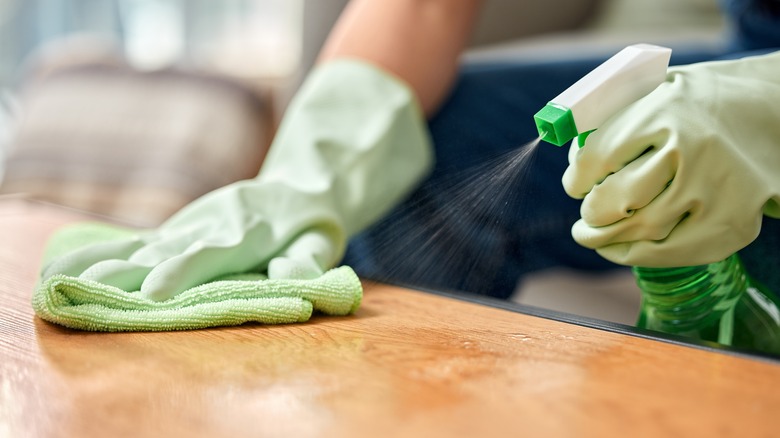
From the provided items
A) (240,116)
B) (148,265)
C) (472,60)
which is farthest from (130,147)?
(148,265)

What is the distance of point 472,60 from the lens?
3.62ft

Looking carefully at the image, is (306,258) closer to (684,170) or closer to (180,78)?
(684,170)

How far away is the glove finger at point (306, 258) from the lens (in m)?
0.54

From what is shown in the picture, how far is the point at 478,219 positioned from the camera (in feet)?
2.73

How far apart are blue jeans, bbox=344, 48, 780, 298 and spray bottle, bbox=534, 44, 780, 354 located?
32cm

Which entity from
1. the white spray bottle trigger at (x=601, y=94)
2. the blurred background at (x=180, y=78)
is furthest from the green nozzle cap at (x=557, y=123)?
the blurred background at (x=180, y=78)

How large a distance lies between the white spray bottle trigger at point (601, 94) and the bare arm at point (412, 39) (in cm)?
38

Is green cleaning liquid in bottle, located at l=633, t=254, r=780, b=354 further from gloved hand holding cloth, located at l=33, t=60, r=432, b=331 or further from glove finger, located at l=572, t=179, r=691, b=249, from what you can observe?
gloved hand holding cloth, located at l=33, t=60, r=432, b=331

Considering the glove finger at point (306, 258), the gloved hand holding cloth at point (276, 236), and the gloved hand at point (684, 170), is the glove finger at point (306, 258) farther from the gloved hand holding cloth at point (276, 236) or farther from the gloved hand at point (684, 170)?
the gloved hand at point (684, 170)

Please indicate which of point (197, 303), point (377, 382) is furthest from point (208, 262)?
point (377, 382)

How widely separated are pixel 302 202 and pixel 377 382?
0.89 ft

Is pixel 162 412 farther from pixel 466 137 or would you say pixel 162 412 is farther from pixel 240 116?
pixel 240 116

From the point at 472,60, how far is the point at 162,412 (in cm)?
84

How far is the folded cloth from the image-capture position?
46 cm
